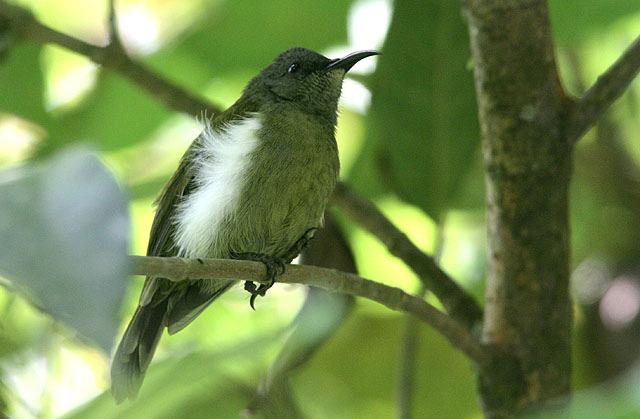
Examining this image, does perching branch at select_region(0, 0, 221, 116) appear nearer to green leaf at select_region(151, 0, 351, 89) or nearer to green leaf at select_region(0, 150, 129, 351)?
green leaf at select_region(151, 0, 351, 89)

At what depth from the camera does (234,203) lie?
2484mm

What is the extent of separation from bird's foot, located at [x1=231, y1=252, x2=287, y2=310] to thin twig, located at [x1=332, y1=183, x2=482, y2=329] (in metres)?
0.22

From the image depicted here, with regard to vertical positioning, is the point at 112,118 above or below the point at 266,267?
below

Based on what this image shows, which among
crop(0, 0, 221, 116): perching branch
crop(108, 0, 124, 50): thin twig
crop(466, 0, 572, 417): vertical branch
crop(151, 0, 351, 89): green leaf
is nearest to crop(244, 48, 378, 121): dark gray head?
crop(151, 0, 351, 89): green leaf

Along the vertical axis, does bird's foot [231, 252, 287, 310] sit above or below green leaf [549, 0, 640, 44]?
below

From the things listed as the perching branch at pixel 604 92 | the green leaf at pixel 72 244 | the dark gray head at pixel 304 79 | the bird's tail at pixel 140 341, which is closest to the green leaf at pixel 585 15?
the perching branch at pixel 604 92

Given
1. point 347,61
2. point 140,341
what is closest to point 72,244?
point 140,341

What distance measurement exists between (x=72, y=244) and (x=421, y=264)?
4.66 feet

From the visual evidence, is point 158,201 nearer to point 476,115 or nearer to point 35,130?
point 35,130

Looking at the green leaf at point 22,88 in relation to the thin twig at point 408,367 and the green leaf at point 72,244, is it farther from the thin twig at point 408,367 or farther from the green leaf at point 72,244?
the green leaf at point 72,244

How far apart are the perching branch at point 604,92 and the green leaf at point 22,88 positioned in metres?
1.51

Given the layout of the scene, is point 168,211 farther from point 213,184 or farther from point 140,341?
point 140,341

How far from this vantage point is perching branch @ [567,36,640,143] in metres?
1.90

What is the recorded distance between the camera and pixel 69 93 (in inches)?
137
